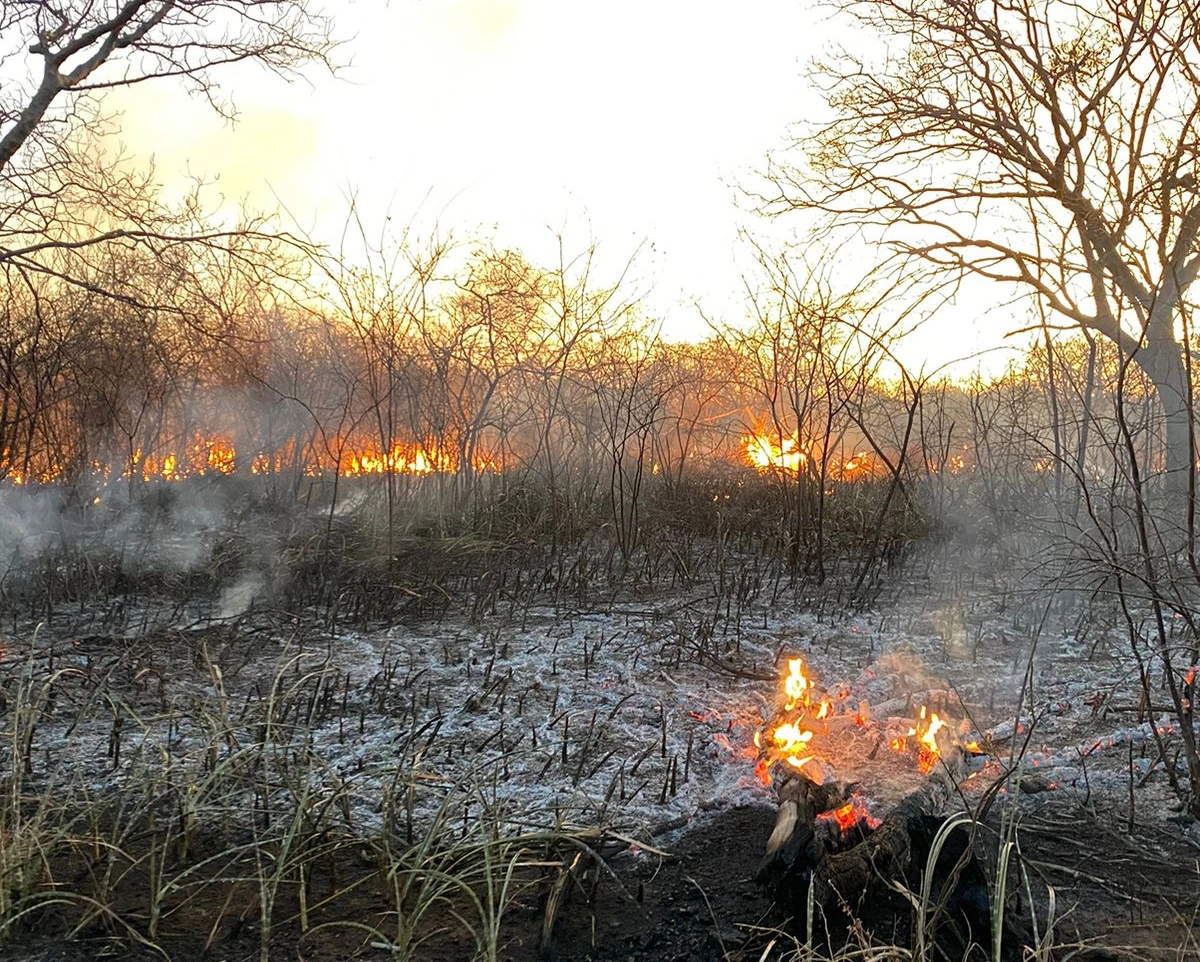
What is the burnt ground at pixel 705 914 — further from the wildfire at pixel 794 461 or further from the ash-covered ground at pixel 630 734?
the wildfire at pixel 794 461

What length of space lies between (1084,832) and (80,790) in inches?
138

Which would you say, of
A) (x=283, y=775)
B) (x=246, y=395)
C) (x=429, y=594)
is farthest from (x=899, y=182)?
(x=283, y=775)

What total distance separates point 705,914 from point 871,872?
488 mm

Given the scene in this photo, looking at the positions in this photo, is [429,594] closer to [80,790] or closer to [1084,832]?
[80,790]

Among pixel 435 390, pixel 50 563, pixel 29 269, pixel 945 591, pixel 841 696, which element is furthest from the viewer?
pixel 435 390

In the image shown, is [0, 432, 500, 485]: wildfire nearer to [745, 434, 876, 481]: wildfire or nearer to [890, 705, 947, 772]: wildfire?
[745, 434, 876, 481]: wildfire

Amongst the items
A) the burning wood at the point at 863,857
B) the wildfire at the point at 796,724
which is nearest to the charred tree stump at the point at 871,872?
the burning wood at the point at 863,857

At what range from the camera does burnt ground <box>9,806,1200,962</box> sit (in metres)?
2.09

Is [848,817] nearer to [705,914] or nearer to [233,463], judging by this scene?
[705,914]

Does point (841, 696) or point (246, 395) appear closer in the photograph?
point (841, 696)

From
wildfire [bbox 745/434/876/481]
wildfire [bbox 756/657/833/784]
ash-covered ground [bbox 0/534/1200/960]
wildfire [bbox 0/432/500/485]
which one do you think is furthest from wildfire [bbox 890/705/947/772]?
wildfire [bbox 745/434/876/481]

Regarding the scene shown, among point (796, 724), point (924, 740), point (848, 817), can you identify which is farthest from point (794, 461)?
point (848, 817)

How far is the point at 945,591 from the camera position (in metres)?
6.65

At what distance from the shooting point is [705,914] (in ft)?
7.59
